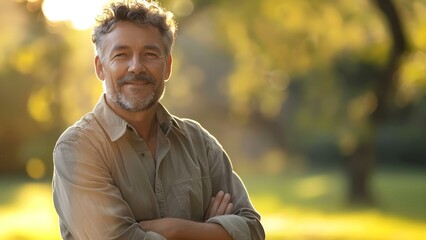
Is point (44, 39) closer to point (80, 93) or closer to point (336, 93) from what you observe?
point (80, 93)

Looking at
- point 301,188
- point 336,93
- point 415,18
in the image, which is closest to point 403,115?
point 301,188

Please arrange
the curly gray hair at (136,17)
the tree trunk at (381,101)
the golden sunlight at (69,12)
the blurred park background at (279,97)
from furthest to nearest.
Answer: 1. the tree trunk at (381,101)
2. the blurred park background at (279,97)
3. the golden sunlight at (69,12)
4. the curly gray hair at (136,17)

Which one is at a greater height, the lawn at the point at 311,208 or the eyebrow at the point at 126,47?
the lawn at the point at 311,208

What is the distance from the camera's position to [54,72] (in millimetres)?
12375

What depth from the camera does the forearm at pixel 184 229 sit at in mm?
2800

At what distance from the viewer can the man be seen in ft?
9.04

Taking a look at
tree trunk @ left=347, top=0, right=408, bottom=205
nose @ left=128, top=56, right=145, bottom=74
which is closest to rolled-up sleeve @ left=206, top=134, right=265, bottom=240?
nose @ left=128, top=56, right=145, bottom=74

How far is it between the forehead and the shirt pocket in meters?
0.45

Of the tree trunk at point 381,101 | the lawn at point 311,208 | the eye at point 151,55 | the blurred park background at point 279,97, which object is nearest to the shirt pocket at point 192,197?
the eye at point 151,55

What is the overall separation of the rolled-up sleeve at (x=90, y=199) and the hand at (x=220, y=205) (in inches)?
11.3

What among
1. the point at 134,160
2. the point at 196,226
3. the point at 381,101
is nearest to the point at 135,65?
the point at 134,160

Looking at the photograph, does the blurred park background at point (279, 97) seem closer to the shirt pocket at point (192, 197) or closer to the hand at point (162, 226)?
the shirt pocket at point (192, 197)

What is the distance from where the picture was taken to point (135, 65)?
2812 millimetres

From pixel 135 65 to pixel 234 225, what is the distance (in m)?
0.62
